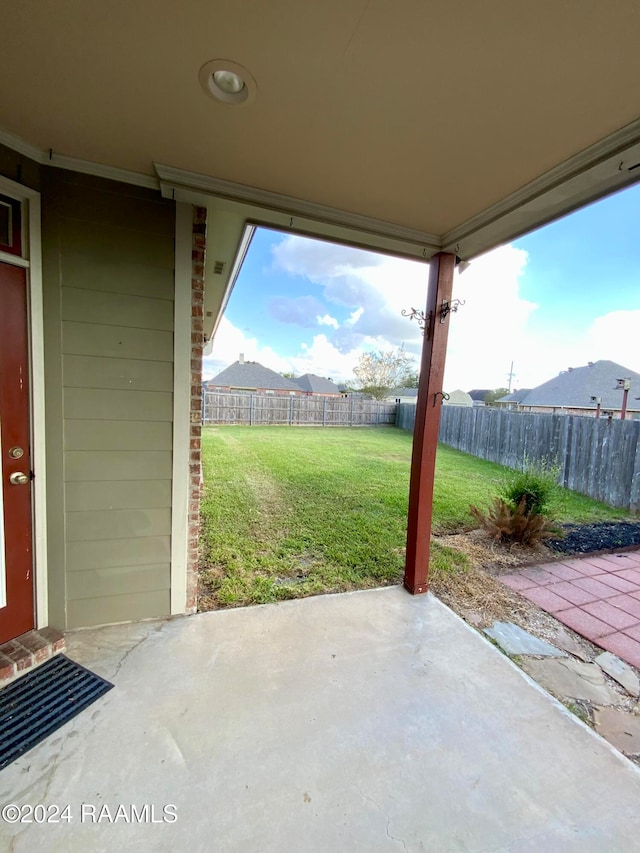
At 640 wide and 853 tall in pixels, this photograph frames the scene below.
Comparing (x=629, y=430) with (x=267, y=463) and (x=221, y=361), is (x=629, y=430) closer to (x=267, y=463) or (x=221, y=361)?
(x=267, y=463)

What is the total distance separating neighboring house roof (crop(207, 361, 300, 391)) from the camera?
24.3 m

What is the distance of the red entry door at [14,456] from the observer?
1.70 metres

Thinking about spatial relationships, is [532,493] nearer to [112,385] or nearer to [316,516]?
[316,516]

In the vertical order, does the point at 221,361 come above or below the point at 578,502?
above

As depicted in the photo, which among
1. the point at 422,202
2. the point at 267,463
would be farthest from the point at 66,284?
the point at 267,463

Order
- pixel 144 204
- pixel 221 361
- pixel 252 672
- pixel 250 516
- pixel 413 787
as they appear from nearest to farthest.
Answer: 1. pixel 413 787
2. pixel 252 672
3. pixel 144 204
4. pixel 250 516
5. pixel 221 361

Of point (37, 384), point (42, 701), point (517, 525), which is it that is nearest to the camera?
point (42, 701)

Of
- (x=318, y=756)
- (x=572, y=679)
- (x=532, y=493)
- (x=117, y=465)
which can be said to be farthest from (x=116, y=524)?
(x=532, y=493)

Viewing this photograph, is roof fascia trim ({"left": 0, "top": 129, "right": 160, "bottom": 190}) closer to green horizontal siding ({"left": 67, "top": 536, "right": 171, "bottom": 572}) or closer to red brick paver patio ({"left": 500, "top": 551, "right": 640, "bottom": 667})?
green horizontal siding ({"left": 67, "top": 536, "right": 171, "bottom": 572})

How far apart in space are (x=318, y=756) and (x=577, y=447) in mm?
6177

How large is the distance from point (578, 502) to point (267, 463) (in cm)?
516

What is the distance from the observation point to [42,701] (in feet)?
5.16

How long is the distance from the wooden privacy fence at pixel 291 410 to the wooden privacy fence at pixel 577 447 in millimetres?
7283

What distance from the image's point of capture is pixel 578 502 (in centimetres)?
521
